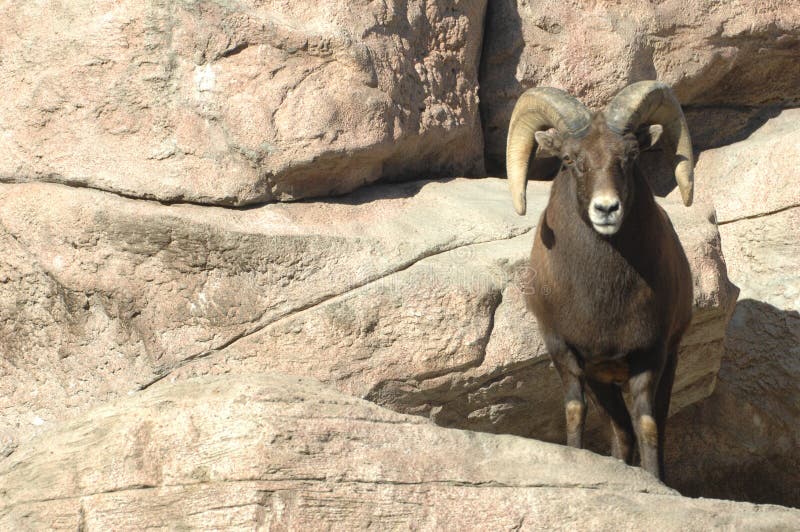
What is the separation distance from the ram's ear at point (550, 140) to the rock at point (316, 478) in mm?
2190

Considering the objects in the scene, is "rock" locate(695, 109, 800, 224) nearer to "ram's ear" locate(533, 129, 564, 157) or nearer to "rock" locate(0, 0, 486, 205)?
"ram's ear" locate(533, 129, 564, 157)

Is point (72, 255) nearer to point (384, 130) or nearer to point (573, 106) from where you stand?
point (384, 130)

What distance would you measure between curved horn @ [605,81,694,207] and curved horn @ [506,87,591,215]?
0.72 ft

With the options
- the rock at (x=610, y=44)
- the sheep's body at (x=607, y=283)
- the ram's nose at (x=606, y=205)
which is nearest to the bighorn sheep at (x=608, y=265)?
the sheep's body at (x=607, y=283)

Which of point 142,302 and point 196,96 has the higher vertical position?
point 196,96

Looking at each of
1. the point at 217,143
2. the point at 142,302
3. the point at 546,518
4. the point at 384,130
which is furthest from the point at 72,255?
the point at 546,518

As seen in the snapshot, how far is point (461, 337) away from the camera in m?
9.49

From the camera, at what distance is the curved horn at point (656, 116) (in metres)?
8.50

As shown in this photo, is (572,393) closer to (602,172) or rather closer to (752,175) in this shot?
(602,172)

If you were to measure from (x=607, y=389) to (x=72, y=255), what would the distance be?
13.5 feet

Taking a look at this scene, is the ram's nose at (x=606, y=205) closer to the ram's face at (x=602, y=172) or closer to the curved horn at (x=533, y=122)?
the ram's face at (x=602, y=172)

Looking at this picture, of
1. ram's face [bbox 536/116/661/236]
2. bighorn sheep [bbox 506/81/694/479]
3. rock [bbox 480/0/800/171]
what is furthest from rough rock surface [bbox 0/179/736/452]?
rock [bbox 480/0/800/171]

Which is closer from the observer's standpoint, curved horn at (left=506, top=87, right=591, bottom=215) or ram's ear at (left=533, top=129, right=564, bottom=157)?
curved horn at (left=506, top=87, right=591, bottom=215)

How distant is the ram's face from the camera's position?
26.5 ft
